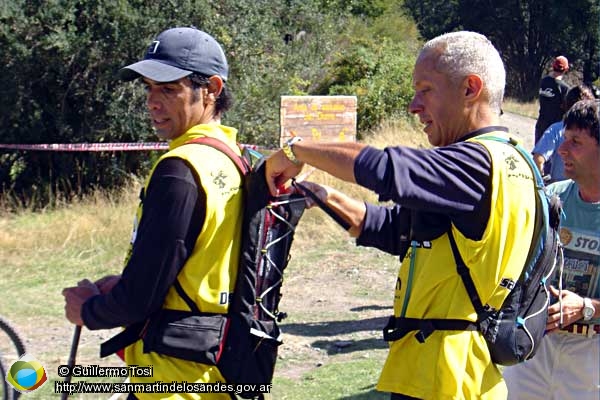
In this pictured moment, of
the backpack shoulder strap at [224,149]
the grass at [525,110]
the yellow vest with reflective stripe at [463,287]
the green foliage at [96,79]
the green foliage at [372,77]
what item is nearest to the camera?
the yellow vest with reflective stripe at [463,287]

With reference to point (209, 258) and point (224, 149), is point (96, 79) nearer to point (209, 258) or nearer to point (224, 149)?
point (224, 149)

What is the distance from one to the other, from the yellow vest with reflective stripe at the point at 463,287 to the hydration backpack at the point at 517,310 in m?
0.02

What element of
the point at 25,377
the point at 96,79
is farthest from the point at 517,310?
the point at 96,79

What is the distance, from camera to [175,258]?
258 centimetres

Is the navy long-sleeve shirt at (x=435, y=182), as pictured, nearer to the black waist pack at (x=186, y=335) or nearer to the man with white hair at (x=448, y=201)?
the man with white hair at (x=448, y=201)

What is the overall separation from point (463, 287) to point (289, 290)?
20.9 ft

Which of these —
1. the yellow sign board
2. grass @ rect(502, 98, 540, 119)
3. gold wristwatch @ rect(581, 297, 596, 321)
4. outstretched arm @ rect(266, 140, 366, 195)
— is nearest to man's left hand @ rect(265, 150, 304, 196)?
outstretched arm @ rect(266, 140, 366, 195)

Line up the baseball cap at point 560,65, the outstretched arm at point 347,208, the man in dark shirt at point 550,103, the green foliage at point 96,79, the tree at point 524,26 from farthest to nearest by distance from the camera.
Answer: the tree at point 524,26 < the green foliage at point 96,79 < the baseball cap at point 560,65 < the man in dark shirt at point 550,103 < the outstretched arm at point 347,208

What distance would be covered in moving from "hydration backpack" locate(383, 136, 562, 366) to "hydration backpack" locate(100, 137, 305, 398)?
43 cm

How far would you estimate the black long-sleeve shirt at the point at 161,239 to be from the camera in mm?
2566

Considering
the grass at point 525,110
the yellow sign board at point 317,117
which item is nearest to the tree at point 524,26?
the grass at point 525,110

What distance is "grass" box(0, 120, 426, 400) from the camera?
6.27m

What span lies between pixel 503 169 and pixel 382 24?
3053 cm

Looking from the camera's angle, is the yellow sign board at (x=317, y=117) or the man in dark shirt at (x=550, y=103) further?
the yellow sign board at (x=317, y=117)
